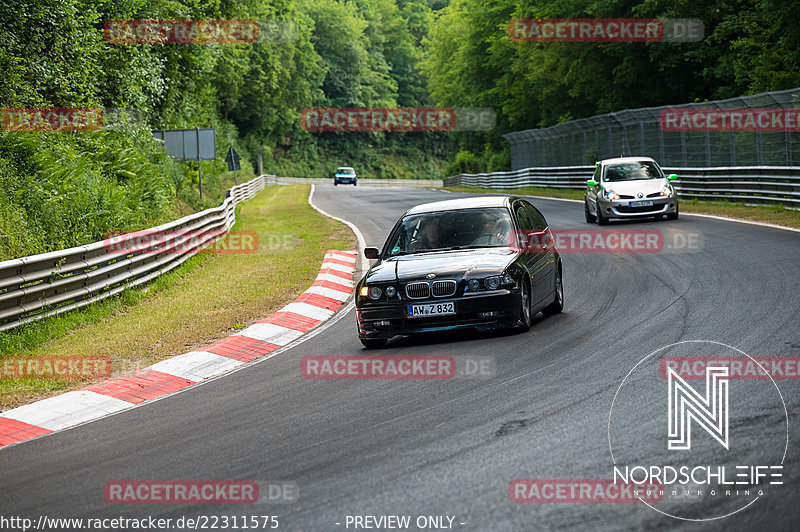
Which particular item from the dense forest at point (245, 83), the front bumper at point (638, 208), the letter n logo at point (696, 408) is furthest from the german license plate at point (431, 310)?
the front bumper at point (638, 208)

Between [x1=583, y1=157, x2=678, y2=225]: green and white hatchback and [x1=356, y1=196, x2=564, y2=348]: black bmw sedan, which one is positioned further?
[x1=583, y1=157, x2=678, y2=225]: green and white hatchback

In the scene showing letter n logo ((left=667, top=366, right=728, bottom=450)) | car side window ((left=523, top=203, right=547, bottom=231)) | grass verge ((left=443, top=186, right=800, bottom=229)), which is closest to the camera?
letter n logo ((left=667, top=366, right=728, bottom=450))

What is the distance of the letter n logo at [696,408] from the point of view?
5375mm

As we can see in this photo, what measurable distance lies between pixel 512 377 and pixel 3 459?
373 centimetres

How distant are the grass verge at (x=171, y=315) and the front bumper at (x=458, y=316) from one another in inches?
94.5

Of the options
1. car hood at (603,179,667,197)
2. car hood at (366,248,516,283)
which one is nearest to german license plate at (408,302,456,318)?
car hood at (366,248,516,283)

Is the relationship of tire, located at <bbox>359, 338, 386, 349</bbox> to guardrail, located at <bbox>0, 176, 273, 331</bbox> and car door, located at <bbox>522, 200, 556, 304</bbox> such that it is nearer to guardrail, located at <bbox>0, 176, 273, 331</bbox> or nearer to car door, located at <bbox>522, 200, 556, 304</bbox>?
car door, located at <bbox>522, 200, 556, 304</bbox>

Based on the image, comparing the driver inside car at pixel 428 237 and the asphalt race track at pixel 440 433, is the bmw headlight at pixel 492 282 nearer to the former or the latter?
the asphalt race track at pixel 440 433

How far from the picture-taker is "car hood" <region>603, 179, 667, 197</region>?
2256 centimetres

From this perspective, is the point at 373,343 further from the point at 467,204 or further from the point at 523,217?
the point at 523,217

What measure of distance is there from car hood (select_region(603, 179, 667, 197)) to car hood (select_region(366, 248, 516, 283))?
1318 centimetres

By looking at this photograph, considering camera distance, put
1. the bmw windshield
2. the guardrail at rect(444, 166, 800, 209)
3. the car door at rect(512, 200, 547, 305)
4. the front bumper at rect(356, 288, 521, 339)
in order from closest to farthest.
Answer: the front bumper at rect(356, 288, 521, 339) < the car door at rect(512, 200, 547, 305) < the bmw windshield < the guardrail at rect(444, 166, 800, 209)

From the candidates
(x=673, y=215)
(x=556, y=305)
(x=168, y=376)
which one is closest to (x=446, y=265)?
(x=556, y=305)

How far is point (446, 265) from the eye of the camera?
32.0 ft
